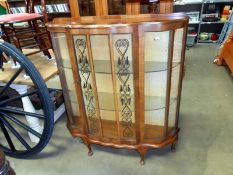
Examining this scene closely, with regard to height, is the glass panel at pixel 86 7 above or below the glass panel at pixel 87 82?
above

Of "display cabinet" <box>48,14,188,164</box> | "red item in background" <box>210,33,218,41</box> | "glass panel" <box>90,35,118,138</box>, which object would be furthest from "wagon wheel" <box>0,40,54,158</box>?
"red item in background" <box>210,33,218,41</box>

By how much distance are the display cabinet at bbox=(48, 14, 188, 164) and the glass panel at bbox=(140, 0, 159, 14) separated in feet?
2.45

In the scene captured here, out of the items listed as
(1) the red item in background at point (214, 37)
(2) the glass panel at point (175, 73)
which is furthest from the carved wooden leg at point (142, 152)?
(1) the red item in background at point (214, 37)

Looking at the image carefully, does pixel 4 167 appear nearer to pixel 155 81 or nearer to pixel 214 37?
pixel 155 81

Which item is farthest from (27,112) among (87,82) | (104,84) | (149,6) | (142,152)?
(149,6)

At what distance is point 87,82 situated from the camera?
1.40 m

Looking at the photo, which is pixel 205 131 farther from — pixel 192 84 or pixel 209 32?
pixel 209 32

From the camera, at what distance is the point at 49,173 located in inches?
60.4

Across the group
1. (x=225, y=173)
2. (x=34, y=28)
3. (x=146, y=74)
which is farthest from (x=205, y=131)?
(x=34, y=28)

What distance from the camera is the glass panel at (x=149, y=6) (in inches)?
78.5

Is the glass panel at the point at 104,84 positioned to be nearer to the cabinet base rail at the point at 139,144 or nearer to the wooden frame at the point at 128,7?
the cabinet base rail at the point at 139,144

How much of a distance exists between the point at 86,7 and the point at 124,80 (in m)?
1.13

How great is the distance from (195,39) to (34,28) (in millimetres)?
3405

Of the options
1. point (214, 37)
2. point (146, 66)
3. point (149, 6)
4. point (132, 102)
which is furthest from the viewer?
point (214, 37)
